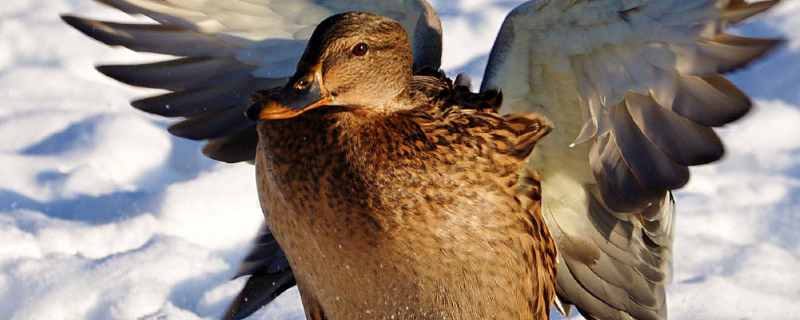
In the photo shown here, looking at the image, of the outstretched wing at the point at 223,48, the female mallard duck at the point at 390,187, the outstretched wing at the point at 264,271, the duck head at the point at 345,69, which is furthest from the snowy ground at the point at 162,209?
the duck head at the point at 345,69

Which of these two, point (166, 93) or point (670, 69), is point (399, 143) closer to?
point (670, 69)

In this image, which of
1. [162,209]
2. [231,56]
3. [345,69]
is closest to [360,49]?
[345,69]

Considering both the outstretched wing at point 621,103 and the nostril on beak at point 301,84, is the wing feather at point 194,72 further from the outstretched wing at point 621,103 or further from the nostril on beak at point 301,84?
the nostril on beak at point 301,84

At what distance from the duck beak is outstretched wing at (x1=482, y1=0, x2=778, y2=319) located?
0.66m

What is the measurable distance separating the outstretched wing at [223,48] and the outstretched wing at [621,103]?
1.74ft

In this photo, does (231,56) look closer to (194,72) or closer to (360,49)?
(194,72)

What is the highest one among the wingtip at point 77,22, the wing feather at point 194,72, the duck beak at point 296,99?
the duck beak at point 296,99

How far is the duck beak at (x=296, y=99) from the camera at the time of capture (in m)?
2.20

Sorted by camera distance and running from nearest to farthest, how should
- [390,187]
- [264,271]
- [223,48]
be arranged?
[390,187] → [223,48] → [264,271]

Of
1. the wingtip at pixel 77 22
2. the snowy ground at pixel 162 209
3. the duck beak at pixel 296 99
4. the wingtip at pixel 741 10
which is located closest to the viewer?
the duck beak at pixel 296 99

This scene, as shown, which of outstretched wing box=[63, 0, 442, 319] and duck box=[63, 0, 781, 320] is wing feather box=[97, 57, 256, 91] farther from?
duck box=[63, 0, 781, 320]

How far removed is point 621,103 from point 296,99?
0.88 meters

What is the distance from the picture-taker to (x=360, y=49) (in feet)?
7.61

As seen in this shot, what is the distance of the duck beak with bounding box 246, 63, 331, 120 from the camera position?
220 centimetres
